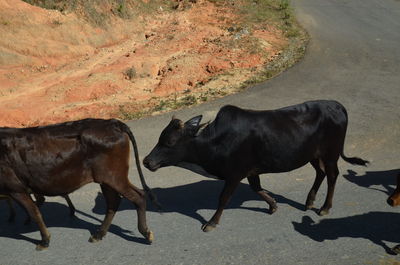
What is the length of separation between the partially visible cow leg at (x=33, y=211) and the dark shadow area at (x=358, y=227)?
3504 millimetres

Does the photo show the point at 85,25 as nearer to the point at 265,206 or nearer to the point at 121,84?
the point at 121,84

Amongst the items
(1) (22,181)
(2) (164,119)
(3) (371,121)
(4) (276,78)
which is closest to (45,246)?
(1) (22,181)

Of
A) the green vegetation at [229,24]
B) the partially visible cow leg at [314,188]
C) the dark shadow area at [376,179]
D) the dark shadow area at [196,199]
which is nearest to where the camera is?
the partially visible cow leg at [314,188]

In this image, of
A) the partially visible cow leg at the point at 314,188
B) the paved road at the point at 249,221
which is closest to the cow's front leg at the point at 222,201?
the paved road at the point at 249,221

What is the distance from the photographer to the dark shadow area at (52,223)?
6812mm

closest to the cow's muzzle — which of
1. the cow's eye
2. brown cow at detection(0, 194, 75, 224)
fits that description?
the cow's eye

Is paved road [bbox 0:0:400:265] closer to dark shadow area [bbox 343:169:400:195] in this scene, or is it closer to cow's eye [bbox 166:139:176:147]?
dark shadow area [bbox 343:169:400:195]

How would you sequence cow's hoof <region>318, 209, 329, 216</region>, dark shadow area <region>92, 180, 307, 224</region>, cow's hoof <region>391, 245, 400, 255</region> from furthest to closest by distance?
1. dark shadow area <region>92, 180, 307, 224</region>
2. cow's hoof <region>318, 209, 329, 216</region>
3. cow's hoof <region>391, 245, 400, 255</region>

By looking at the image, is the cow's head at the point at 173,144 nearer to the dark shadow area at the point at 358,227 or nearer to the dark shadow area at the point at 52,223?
the dark shadow area at the point at 52,223

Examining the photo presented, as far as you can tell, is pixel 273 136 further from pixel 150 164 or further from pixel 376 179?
pixel 376 179

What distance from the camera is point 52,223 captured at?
7160 mm

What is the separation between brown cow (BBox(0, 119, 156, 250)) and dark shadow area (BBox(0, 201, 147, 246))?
1.70 ft

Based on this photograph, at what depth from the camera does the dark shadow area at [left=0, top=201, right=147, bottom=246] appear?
22.4 feet

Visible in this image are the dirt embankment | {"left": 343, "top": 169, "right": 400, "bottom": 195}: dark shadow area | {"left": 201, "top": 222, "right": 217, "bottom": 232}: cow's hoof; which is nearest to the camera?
{"left": 201, "top": 222, "right": 217, "bottom": 232}: cow's hoof
